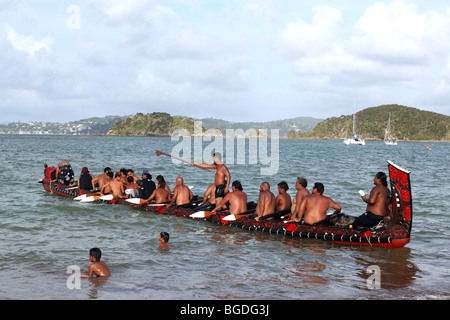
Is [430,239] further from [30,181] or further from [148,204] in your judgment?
[30,181]

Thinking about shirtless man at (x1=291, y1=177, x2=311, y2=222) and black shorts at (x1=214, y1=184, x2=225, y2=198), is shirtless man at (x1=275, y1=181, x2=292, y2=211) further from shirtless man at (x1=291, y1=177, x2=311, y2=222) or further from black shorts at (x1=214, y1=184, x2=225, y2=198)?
black shorts at (x1=214, y1=184, x2=225, y2=198)

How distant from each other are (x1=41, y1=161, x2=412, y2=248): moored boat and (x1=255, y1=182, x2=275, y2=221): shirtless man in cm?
45

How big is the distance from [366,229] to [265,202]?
3652 millimetres

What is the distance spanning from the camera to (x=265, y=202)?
1467 cm

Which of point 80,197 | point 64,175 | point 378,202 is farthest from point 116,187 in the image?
point 378,202

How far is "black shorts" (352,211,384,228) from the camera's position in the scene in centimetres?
1257

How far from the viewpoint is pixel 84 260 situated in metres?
11.1

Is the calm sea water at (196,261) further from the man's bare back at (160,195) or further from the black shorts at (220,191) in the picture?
the black shorts at (220,191)

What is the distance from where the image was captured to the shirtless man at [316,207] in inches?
512

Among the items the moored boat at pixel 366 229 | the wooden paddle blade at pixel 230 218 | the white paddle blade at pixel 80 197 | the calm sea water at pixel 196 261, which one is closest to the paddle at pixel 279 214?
the moored boat at pixel 366 229

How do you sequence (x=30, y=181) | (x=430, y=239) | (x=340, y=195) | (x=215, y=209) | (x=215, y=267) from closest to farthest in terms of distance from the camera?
(x=215, y=267) → (x=430, y=239) → (x=215, y=209) → (x=340, y=195) → (x=30, y=181)
